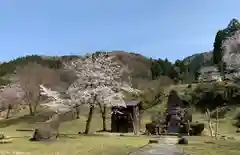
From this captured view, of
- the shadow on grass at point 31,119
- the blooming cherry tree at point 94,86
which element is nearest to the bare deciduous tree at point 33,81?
the shadow on grass at point 31,119

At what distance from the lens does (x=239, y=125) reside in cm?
4956

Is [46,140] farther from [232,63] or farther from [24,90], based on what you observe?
[24,90]

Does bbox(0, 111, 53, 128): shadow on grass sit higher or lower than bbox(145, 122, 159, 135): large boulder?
higher

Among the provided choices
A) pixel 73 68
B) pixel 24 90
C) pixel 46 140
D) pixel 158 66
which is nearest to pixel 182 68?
pixel 158 66

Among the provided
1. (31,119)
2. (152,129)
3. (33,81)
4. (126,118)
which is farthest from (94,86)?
(33,81)

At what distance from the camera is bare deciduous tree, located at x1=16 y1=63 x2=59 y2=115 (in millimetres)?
70250

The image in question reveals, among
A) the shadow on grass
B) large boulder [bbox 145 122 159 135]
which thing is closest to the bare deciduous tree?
the shadow on grass

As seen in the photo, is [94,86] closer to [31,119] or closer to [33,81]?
Answer: [31,119]

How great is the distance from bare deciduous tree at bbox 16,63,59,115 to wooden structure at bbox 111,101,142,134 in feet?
94.1

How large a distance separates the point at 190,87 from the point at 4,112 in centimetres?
4960

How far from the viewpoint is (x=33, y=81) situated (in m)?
71.6

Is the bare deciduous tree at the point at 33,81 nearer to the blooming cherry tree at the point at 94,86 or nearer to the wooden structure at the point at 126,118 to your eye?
the wooden structure at the point at 126,118

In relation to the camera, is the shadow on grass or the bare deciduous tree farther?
the bare deciduous tree

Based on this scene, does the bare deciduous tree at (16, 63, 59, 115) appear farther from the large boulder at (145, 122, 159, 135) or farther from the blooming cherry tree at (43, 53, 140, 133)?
the large boulder at (145, 122, 159, 135)
